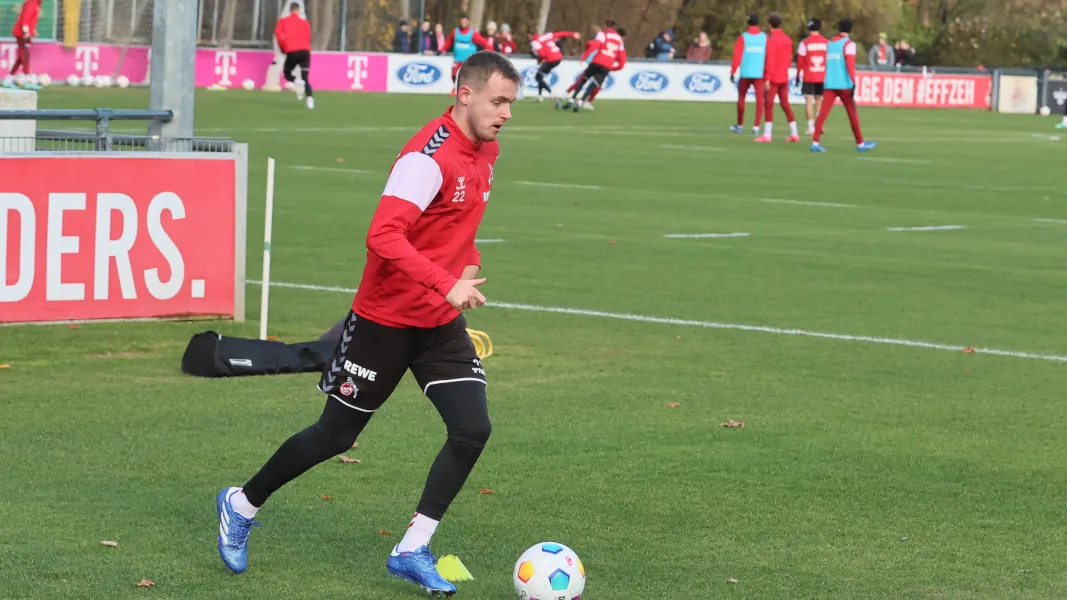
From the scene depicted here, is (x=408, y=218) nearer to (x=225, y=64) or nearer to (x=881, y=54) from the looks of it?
(x=225, y=64)

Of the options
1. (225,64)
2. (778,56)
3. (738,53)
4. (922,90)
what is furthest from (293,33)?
(922,90)

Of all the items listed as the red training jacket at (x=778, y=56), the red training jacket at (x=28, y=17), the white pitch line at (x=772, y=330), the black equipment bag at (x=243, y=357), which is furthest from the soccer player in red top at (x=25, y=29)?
the black equipment bag at (x=243, y=357)

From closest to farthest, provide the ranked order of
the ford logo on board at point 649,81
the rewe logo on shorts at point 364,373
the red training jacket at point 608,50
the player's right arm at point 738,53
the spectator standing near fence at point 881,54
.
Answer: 1. the rewe logo on shorts at point 364,373
2. the player's right arm at point 738,53
3. the red training jacket at point 608,50
4. the ford logo on board at point 649,81
5. the spectator standing near fence at point 881,54

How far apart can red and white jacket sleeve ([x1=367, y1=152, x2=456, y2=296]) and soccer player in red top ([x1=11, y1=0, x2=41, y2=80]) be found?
37740 millimetres

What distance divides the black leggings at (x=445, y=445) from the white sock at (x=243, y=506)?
15 mm

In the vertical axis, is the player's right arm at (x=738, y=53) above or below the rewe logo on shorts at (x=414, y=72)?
above

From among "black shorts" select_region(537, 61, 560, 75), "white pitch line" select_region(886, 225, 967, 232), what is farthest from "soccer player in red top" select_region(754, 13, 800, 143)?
"white pitch line" select_region(886, 225, 967, 232)

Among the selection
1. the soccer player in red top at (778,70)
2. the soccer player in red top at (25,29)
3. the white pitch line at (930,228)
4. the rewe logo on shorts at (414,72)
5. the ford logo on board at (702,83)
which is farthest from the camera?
the ford logo on board at (702,83)

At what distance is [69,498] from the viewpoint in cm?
710

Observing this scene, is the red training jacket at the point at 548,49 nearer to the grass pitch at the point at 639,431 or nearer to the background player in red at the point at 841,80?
the background player in red at the point at 841,80

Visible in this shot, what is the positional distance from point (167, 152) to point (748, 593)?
6.17m

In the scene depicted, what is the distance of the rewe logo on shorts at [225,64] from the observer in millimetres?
47719

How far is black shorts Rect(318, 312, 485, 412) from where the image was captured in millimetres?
5996

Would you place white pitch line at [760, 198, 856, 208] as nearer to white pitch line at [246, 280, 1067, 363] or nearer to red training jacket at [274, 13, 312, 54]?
white pitch line at [246, 280, 1067, 363]
